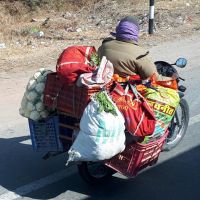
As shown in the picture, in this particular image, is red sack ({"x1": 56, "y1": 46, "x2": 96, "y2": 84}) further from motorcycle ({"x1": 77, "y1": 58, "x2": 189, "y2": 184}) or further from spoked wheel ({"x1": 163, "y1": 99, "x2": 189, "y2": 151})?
spoked wheel ({"x1": 163, "y1": 99, "x2": 189, "y2": 151})

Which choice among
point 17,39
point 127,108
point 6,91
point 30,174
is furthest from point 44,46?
point 127,108

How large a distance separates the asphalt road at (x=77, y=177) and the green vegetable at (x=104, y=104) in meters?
0.93

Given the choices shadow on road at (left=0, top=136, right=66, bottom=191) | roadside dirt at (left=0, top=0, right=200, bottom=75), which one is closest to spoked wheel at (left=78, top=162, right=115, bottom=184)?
shadow on road at (left=0, top=136, right=66, bottom=191)

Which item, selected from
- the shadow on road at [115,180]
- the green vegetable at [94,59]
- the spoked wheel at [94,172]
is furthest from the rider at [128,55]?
the shadow on road at [115,180]

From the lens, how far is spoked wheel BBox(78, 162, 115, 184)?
16.3ft

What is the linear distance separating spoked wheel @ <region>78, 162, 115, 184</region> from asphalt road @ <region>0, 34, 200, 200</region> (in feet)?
0.25

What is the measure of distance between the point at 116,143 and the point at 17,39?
8.06 metres

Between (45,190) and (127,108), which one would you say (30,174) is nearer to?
(45,190)

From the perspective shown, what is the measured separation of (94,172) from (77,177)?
11.0 inches

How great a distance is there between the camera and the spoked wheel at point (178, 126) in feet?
19.6

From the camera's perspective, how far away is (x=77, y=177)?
208 inches

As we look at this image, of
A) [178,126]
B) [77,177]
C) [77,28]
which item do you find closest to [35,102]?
[77,177]

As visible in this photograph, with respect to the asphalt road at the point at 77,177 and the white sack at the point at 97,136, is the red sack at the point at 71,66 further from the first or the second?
the asphalt road at the point at 77,177

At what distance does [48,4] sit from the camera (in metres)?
18.2
